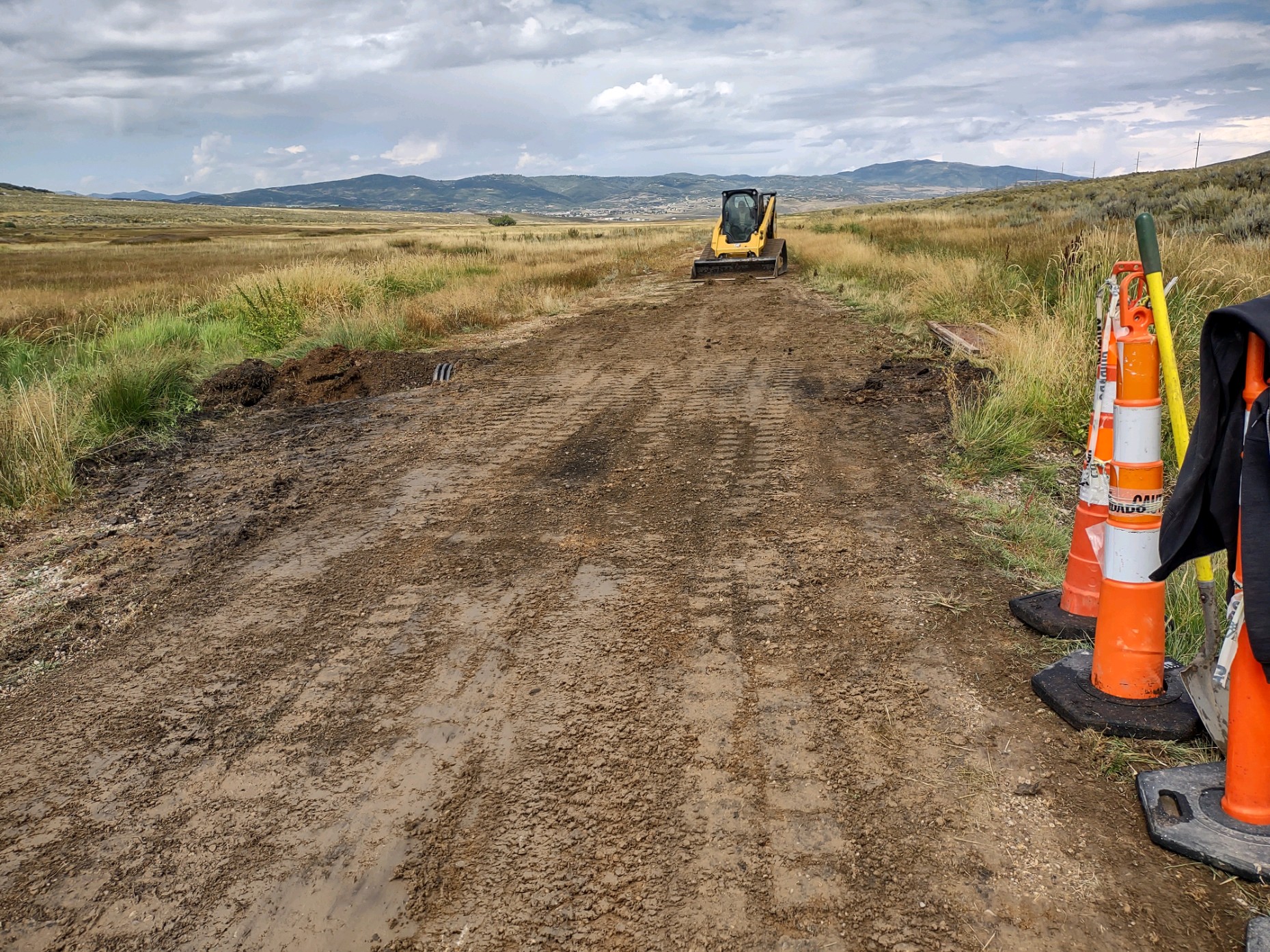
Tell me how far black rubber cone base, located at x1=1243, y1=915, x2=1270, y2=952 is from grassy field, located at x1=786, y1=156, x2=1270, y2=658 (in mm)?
1416

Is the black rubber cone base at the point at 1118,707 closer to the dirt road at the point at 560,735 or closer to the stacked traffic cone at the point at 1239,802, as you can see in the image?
the dirt road at the point at 560,735

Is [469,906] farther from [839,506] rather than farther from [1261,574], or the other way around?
[839,506]

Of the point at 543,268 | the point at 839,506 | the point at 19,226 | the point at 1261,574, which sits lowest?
the point at 839,506

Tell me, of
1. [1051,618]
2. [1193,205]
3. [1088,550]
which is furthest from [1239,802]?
[1193,205]

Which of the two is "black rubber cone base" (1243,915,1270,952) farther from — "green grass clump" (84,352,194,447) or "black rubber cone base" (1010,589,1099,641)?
"green grass clump" (84,352,194,447)

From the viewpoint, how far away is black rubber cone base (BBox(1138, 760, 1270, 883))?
2080 millimetres

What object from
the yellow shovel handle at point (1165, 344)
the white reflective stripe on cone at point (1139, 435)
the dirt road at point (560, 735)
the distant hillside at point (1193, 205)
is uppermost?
the distant hillside at point (1193, 205)

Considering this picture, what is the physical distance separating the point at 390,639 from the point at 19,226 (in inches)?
3314

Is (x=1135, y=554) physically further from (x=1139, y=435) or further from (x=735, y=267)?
(x=735, y=267)

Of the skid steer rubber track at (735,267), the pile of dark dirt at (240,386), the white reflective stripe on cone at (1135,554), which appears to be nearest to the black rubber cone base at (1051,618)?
the white reflective stripe on cone at (1135,554)

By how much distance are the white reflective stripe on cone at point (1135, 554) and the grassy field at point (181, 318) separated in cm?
619

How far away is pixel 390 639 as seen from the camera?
135 inches

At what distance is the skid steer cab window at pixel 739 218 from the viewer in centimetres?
2186

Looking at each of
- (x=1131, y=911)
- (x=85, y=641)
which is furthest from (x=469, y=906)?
(x=85, y=641)
